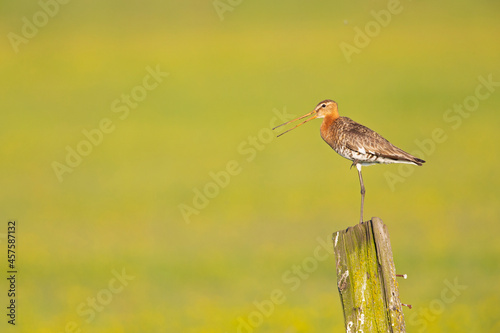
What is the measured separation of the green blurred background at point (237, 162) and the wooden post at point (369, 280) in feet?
16.9

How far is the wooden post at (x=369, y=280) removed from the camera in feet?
18.2

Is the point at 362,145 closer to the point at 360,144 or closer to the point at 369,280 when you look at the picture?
the point at 360,144

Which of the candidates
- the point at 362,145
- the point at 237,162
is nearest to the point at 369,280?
the point at 362,145

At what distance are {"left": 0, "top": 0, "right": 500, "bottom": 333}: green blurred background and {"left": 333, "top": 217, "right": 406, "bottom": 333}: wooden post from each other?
5.16 meters

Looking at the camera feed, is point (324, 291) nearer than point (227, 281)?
Yes

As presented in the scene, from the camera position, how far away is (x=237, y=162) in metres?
27.5

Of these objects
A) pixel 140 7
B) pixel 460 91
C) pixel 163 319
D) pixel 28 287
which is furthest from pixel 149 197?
pixel 140 7

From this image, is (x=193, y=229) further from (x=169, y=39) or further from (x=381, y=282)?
(x=169, y=39)

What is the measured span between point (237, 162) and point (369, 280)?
21903 millimetres

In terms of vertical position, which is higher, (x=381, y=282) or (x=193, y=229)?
(x=193, y=229)

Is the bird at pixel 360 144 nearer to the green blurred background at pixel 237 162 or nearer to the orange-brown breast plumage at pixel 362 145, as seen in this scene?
the orange-brown breast plumage at pixel 362 145

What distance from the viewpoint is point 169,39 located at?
148ft

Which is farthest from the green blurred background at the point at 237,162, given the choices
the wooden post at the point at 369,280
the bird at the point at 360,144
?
the wooden post at the point at 369,280

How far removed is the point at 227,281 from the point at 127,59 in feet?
91.7
